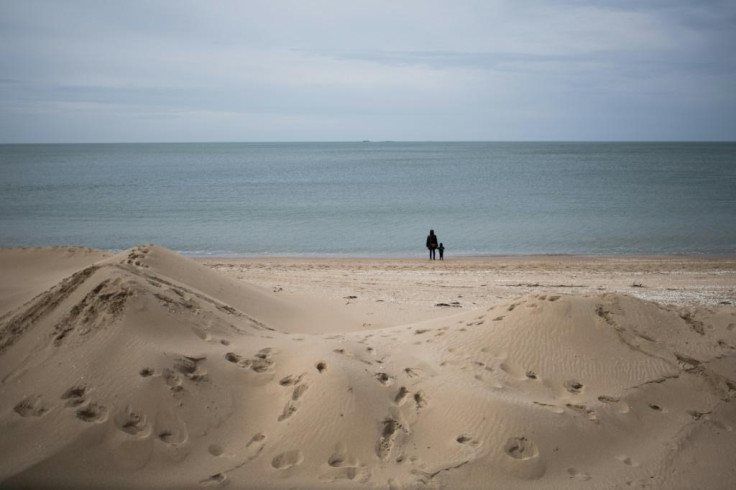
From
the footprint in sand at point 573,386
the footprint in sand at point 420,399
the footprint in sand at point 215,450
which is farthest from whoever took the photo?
the footprint in sand at point 573,386

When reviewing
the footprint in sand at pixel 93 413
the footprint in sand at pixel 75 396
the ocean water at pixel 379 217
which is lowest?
the ocean water at pixel 379 217

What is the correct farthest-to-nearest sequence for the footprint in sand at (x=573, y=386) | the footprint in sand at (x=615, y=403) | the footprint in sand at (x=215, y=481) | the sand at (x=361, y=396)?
the footprint in sand at (x=573, y=386) < the footprint in sand at (x=615, y=403) < the sand at (x=361, y=396) < the footprint in sand at (x=215, y=481)

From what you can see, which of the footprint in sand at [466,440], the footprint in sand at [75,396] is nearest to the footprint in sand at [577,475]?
the footprint in sand at [466,440]

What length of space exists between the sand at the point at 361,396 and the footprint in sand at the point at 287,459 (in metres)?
0.01

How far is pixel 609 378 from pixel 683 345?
4.18 ft

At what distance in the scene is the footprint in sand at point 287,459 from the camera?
4.42 meters

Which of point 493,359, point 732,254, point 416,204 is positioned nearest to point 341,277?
point 493,359

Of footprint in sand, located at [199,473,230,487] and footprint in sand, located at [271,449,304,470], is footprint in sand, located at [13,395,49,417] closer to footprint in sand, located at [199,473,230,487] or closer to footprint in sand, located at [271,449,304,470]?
footprint in sand, located at [199,473,230,487]

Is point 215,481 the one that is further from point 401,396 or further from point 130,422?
point 401,396

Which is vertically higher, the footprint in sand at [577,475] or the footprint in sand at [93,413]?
the footprint in sand at [93,413]

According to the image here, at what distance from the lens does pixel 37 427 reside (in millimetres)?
4484

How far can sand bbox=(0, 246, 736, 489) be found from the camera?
4.40m

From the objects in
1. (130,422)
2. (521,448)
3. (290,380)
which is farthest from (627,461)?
(130,422)

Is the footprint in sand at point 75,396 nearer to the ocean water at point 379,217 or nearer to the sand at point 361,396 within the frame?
the sand at point 361,396
